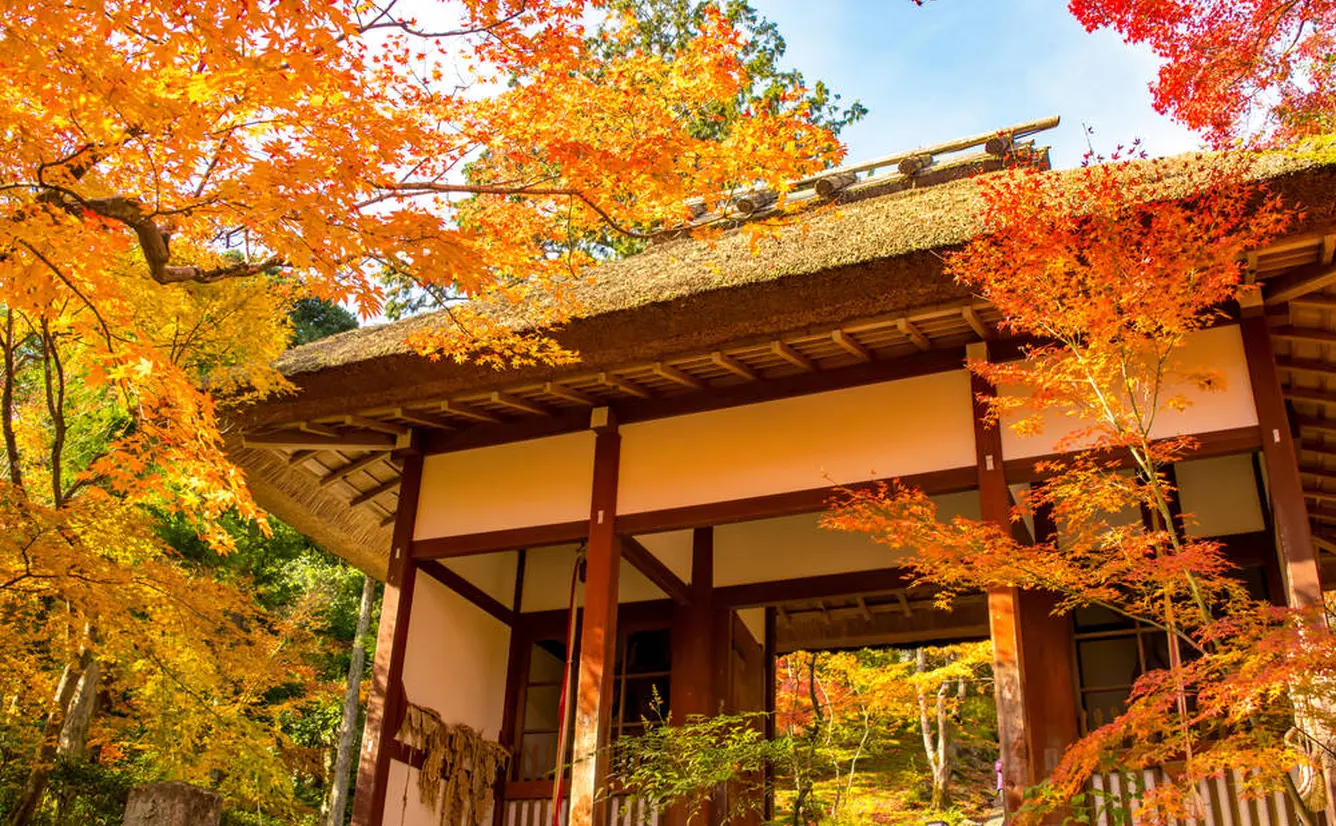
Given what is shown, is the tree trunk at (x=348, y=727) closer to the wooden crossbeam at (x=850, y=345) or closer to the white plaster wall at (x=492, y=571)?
the white plaster wall at (x=492, y=571)

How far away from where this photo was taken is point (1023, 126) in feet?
32.8

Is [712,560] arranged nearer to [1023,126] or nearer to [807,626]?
[807,626]

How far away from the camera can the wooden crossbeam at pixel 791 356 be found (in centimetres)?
638

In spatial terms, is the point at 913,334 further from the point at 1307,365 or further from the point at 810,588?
the point at 810,588

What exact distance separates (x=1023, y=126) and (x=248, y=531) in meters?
12.3

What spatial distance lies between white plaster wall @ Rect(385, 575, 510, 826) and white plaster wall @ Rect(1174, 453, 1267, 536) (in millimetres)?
5321

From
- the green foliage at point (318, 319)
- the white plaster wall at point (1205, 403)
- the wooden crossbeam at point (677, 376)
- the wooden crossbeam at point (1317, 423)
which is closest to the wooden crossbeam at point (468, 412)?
the wooden crossbeam at point (677, 376)

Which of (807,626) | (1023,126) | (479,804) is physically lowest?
(479,804)

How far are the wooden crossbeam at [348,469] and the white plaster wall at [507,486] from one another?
67 cm

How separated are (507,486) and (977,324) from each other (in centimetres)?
351

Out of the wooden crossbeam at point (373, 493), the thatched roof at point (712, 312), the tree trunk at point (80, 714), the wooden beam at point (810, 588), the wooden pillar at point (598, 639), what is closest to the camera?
the thatched roof at point (712, 312)

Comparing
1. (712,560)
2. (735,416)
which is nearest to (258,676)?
(712,560)

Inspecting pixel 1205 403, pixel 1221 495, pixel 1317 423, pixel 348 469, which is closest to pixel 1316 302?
pixel 1205 403

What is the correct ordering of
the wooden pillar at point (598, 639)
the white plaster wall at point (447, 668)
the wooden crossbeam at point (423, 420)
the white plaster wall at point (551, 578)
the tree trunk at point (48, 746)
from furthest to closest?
the white plaster wall at point (551, 578)
the wooden crossbeam at point (423, 420)
the white plaster wall at point (447, 668)
the tree trunk at point (48, 746)
the wooden pillar at point (598, 639)
